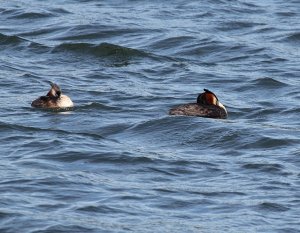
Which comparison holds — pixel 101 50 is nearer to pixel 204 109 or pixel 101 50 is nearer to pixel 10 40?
pixel 10 40

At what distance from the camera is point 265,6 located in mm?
30344

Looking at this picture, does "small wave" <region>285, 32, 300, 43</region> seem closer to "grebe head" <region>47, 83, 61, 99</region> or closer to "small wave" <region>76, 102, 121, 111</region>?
"small wave" <region>76, 102, 121, 111</region>

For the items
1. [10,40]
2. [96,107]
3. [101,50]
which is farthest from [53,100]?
[10,40]

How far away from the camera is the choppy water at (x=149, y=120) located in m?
14.9

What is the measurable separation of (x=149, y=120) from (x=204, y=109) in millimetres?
857

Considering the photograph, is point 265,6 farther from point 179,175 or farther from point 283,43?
point 179,175

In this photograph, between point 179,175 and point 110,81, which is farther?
point 110,81

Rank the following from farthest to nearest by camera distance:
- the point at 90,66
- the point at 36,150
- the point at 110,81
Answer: the point at 90,66, the point at 110,81, the point at 36,150

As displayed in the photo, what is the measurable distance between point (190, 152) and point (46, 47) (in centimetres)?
840

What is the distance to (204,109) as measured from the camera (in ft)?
65.4

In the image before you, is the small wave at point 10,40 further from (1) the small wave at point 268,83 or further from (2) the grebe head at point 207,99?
(2) the grebe head at point 207,99

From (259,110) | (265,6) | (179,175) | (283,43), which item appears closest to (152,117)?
(259,110)

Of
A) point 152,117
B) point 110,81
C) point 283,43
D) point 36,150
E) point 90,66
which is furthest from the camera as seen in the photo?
point 283,43

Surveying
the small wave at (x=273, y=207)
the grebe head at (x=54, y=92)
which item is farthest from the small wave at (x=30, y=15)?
the small wave at (x=273, y=207)
